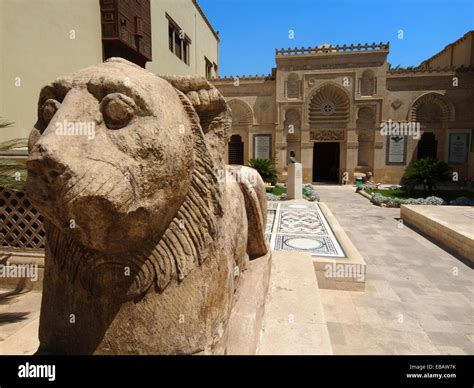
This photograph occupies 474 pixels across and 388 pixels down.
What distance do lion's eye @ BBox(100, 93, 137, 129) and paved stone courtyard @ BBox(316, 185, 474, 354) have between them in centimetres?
268

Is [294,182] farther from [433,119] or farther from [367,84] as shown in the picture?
[433,119]

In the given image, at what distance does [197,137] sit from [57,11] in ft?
18.7

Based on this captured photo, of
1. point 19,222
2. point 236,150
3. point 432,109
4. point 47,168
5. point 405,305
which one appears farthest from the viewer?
point 236,150

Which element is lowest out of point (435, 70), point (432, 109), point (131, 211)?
point (131, 211)

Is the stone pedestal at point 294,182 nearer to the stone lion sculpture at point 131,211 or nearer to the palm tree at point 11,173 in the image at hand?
the palm tree at point 11,173

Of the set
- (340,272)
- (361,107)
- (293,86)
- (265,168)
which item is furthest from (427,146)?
(340,272)

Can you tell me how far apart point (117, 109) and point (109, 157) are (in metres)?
0.17

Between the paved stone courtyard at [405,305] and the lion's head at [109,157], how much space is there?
2450mm

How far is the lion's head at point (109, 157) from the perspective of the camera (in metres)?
1.00

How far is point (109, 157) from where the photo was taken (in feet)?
3.43

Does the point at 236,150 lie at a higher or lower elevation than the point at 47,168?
higher

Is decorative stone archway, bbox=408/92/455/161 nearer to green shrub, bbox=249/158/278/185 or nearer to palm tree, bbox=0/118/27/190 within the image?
green shrub, bbox=249/158/278/185

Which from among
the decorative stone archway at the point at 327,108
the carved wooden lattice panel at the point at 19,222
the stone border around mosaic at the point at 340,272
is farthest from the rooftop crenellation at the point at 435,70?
the carved wooden lattice panel at the point at 19,222

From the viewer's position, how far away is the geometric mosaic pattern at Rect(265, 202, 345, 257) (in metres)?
5.18
